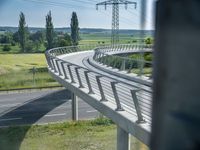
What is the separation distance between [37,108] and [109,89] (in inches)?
546

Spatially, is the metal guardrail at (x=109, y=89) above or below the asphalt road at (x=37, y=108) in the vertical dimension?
above

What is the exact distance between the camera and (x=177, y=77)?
50cm

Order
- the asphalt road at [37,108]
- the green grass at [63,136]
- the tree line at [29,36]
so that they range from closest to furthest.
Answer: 1. the tree line at [29,36]
2. the green grass at [63,136]
3. the asphalt road at [37,108]

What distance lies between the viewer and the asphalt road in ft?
65.8

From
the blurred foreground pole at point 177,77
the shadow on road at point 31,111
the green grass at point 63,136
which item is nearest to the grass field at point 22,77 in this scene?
the shadow on road at point 31,111

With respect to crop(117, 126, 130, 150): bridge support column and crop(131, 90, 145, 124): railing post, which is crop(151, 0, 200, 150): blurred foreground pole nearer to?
crop(131, 90, 145, 124): railing post

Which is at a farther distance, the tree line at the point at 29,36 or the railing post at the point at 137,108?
the railing post at the point at 137,108

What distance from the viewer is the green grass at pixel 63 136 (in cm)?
1398

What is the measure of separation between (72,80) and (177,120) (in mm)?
12735

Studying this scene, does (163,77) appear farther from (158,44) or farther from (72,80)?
(72,80)

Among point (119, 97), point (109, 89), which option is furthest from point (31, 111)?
point (119, 97)

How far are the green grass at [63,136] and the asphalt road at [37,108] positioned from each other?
210cm

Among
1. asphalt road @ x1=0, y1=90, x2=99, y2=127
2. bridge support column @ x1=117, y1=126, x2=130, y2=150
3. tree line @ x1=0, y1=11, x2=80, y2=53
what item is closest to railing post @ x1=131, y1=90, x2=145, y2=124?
bridge support column @ x1=117, y1=126, x2=130, y2=150

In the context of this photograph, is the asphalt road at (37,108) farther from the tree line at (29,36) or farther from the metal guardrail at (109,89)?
the tree line at (29,36)
